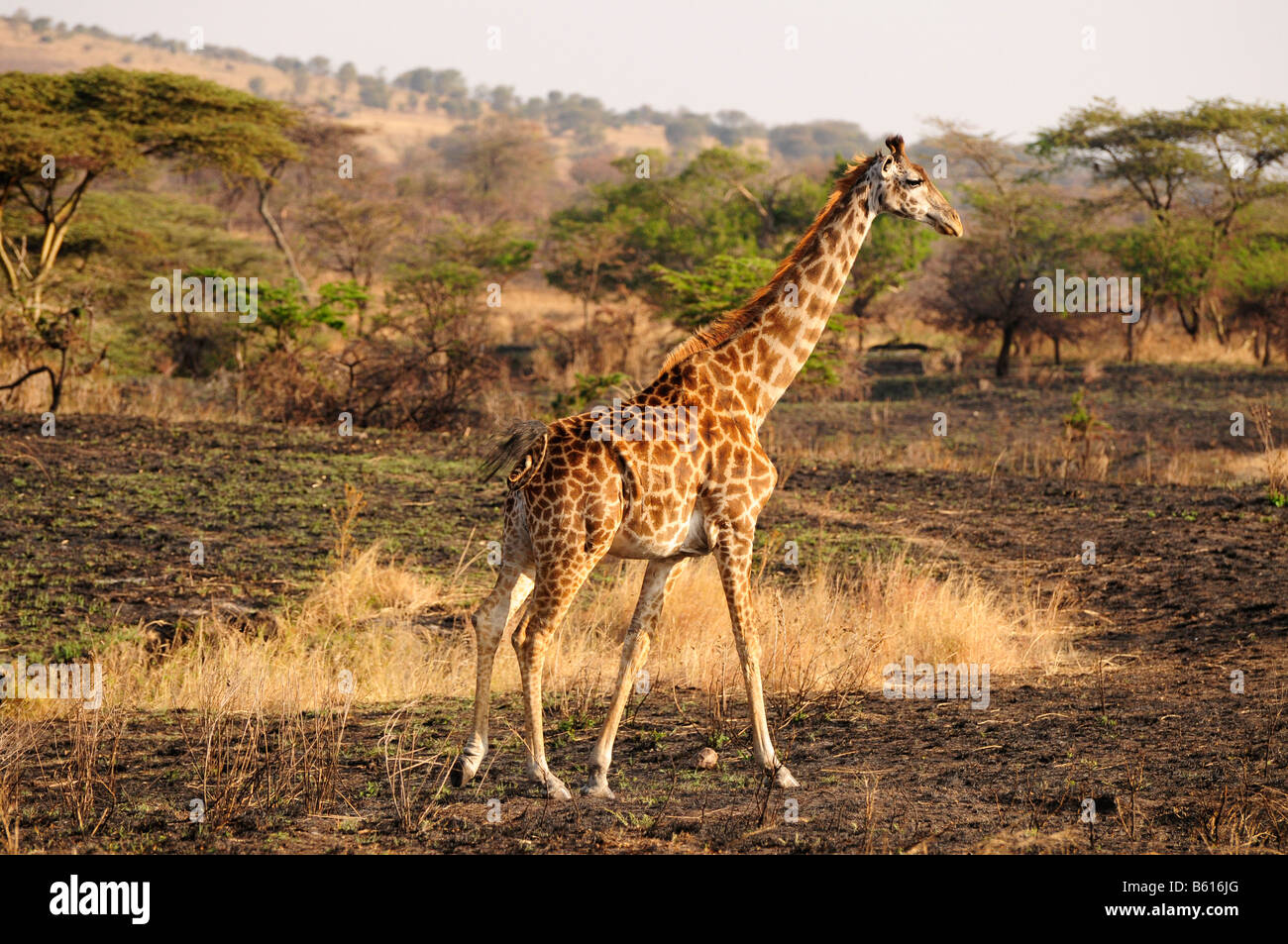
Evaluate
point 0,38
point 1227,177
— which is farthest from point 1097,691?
point 0,38

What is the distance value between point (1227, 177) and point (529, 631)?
1233 inches

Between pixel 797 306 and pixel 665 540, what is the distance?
153 cm

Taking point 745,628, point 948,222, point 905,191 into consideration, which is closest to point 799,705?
point 745,628

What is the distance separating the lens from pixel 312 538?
37.4ft

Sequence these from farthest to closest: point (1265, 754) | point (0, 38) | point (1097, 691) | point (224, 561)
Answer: point (0, 38) < point (224, 561) < point (1097, 691) < point (1265, 754)

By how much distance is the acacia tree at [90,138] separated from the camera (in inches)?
825

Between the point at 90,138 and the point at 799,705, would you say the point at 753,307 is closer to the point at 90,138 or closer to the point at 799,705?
the point at 799,705

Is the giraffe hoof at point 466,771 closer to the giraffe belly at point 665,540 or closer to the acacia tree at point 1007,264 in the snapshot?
the giraffe belly at point 665,540

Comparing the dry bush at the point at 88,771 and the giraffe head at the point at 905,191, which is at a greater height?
the giraffe head at the point at 905,191

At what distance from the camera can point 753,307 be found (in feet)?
21.6

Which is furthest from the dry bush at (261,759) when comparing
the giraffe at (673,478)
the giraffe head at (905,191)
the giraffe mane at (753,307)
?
the giraffe head at (905,191)

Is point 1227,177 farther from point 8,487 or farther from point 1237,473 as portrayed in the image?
point 8,487

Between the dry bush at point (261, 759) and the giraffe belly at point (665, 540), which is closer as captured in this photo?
the dry bush at point (261, 759)

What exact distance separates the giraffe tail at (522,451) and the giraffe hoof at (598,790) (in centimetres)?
148
